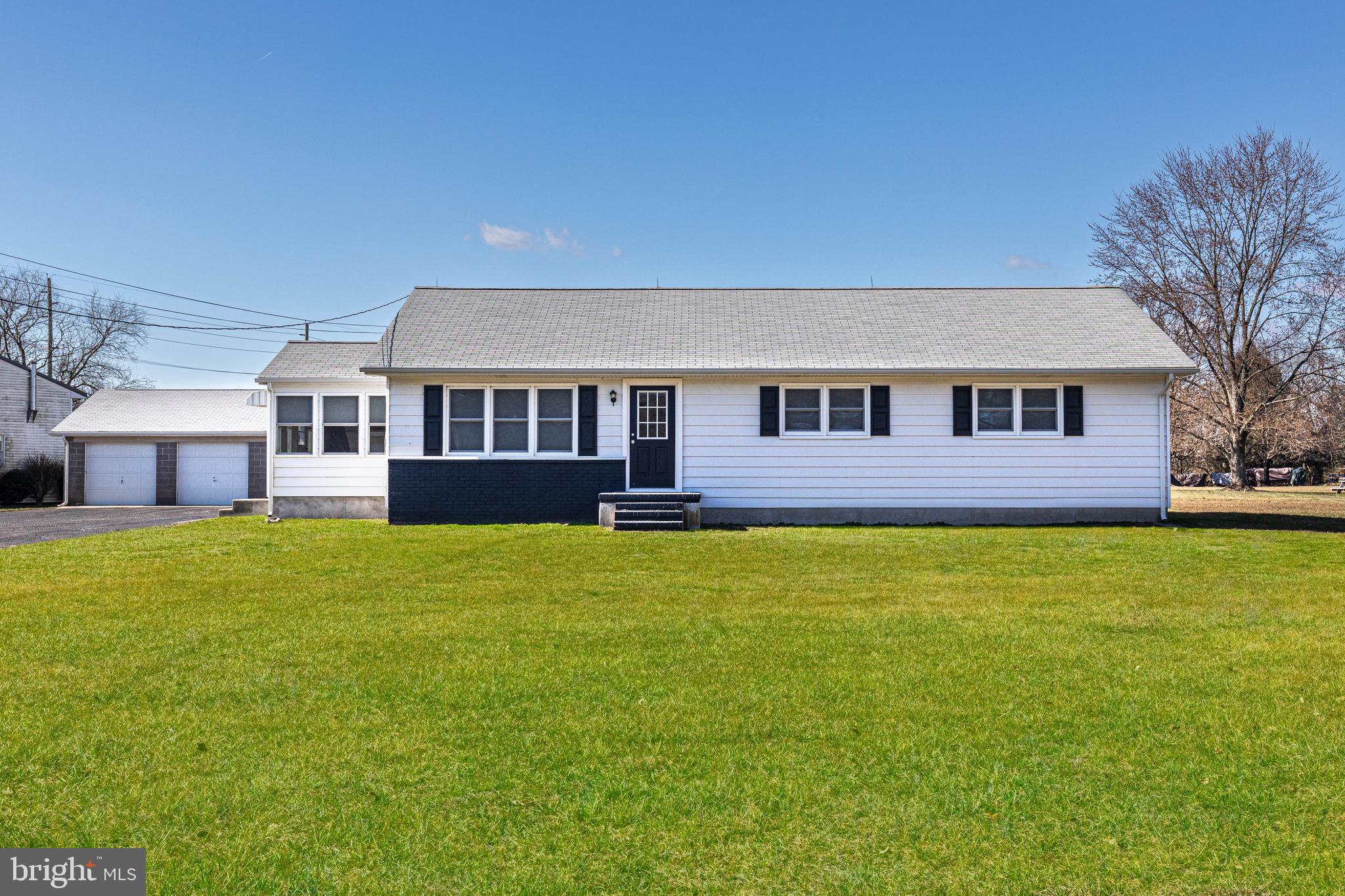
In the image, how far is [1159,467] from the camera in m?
17.5

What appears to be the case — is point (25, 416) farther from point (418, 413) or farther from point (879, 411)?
point (879, 411)

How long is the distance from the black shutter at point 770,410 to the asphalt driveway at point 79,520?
12.0 m

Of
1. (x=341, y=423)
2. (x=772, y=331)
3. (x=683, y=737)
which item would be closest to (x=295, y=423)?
(x=341, y=423)

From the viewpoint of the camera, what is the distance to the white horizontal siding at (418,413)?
57.5ft

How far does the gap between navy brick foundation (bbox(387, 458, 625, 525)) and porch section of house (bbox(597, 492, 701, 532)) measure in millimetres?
551

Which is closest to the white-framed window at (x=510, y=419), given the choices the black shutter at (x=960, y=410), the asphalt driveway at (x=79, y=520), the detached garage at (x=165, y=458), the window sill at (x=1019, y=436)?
the asphalt driveway at (x=79, y=520)

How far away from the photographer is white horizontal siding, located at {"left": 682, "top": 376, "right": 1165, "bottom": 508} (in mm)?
17438

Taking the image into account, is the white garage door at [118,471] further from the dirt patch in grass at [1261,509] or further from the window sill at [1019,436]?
the dirt patch in grass at [1261,509]

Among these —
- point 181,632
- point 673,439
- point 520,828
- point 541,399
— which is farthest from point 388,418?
point 520,828

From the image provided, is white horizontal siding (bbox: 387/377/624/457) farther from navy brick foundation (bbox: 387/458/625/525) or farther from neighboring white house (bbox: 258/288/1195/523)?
navy brick foundation (bbox: 387/458/625/525)

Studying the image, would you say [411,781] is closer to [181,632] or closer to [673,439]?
[181,632]

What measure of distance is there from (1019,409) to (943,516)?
249cm

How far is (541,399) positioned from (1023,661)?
12858mm

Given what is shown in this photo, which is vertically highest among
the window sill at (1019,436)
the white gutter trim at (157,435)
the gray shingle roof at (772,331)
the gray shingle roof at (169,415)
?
the gray shingle roof at (772,331)
